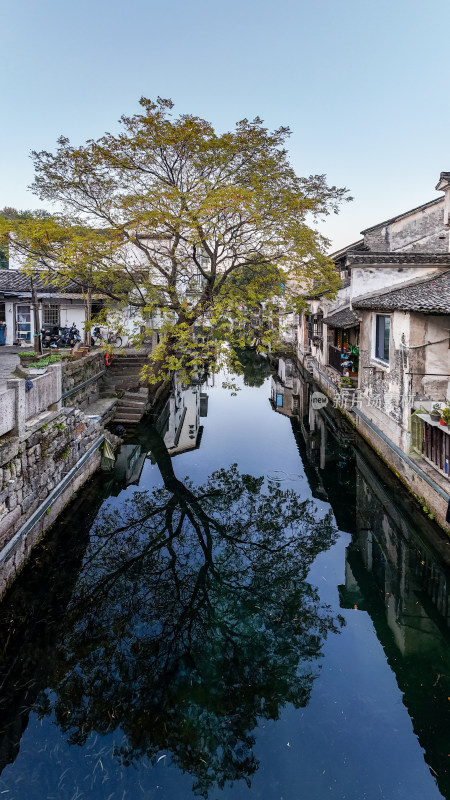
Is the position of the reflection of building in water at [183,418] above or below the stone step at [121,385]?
below

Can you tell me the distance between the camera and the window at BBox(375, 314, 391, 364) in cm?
1419

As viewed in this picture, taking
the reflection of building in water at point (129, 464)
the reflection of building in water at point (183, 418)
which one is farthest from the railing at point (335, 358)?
the reflection of building in water at point (129, 464)

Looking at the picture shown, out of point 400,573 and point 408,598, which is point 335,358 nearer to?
point 400,573

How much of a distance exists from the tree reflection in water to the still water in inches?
1.0

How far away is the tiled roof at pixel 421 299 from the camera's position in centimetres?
1005

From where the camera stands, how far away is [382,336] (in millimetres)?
14641

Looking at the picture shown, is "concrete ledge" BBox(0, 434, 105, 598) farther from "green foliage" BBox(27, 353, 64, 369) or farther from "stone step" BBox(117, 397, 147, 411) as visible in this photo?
"stone step" BBox(117, 397, 147, 411)

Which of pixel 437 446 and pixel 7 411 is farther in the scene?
pixel 437 446

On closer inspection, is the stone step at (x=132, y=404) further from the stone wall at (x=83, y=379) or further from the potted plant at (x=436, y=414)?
the potted plant at (x=436, y=414)

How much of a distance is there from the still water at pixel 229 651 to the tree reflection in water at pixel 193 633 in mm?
24

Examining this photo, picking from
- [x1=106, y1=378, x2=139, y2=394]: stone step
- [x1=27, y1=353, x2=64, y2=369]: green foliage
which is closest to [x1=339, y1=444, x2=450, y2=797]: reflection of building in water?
[x1=27, y1=353, x2=64, y2=369]: green foliage

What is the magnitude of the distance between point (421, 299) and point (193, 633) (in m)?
8.97

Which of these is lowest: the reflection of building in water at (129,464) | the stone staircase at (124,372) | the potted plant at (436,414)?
the reflection of building in water at (129,464)

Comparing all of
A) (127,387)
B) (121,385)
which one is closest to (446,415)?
(127,387)
